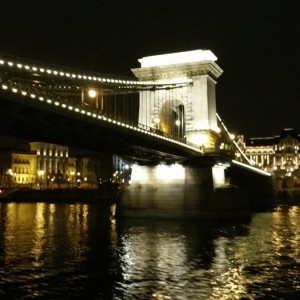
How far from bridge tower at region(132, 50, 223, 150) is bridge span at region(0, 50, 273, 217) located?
0.29 ft

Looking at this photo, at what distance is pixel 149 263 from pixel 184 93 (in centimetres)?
2930

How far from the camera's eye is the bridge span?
965 inches

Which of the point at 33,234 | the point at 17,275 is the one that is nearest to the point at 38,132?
the point at 33,234

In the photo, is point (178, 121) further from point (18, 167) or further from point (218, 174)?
point (18, 167)

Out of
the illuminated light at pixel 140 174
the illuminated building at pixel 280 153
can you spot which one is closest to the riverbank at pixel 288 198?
the illuminated building at pixel 280 153

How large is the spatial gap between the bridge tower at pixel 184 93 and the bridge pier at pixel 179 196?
413 centimetres

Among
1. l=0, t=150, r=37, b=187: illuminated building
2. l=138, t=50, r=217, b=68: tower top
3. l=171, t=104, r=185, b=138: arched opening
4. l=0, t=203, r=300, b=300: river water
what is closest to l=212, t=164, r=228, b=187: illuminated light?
l=171, t=104, r=185, b=138: arched opening

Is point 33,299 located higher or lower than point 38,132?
lower

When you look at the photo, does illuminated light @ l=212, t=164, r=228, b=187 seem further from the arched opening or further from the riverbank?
the riverbank

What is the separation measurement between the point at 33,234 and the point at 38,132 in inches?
274

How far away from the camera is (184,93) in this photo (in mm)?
50000

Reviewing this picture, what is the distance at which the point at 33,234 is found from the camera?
33188mm

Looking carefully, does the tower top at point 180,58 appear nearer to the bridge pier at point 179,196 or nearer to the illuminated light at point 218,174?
the illuminated light at point 218,174

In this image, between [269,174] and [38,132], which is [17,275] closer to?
[38,132]
